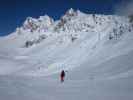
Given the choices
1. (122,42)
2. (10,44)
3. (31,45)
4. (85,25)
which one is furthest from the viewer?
(10,44)

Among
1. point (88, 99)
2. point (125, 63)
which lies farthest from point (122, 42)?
point (88, 99)

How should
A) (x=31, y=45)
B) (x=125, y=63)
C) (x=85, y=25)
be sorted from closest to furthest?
(x=125, y=63) < (x=85, y=25) < (x=31, y=45)

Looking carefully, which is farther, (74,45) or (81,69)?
(74,45)

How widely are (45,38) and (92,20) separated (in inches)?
1189

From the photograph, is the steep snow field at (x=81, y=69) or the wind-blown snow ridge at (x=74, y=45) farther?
the wind-blown snow ridge at (x=74, y=45)

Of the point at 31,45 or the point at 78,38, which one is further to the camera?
the point at 31,45

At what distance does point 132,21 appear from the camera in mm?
68375

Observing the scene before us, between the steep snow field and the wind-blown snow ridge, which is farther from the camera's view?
the wind-blown snow ridge

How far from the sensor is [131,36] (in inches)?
1986

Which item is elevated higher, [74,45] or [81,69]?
[74,45]

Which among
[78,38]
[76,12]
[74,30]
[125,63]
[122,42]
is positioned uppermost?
[76,12]

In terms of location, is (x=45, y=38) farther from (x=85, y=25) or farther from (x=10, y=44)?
(x=10, y=44)

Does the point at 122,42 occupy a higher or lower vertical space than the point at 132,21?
lower

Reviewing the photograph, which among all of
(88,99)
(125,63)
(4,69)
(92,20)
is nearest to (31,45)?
(92,20)
